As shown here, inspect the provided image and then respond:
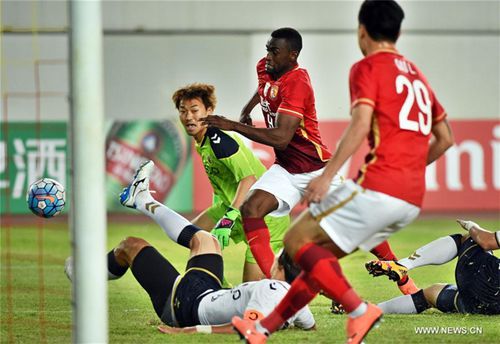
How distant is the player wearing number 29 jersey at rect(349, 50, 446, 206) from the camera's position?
6164mm

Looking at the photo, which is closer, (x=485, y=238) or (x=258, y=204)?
(x=485, y=238)

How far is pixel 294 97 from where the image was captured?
8.59 m

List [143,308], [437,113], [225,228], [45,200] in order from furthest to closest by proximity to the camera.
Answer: [45,200] → [143,308] → [225,228] → [437,113]

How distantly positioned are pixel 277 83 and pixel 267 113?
0.36 m

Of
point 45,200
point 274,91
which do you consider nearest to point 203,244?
point 274,91

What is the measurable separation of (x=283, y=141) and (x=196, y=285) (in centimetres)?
163

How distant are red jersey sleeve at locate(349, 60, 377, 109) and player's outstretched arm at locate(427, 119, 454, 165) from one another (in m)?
0.67

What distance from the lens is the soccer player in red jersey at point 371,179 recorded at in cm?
616

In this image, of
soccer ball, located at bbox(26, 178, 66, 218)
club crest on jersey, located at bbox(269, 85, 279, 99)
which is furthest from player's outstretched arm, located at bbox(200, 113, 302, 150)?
soccer ball, located at bbox(26, 178, 66, 218)

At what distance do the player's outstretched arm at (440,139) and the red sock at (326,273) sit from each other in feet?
3.11

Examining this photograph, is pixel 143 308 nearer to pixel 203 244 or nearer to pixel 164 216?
pixel 164 216

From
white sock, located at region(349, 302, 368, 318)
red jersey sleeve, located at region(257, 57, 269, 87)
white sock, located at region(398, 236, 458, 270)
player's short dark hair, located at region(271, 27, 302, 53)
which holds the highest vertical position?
player's short dark hair, located at region(271, 27, 302, 53)

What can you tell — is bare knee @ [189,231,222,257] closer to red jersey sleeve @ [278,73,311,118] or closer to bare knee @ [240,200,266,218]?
bare knee @ [240,200,266,218]

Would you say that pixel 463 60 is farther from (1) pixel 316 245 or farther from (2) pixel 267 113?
(1) pixel 316 245
